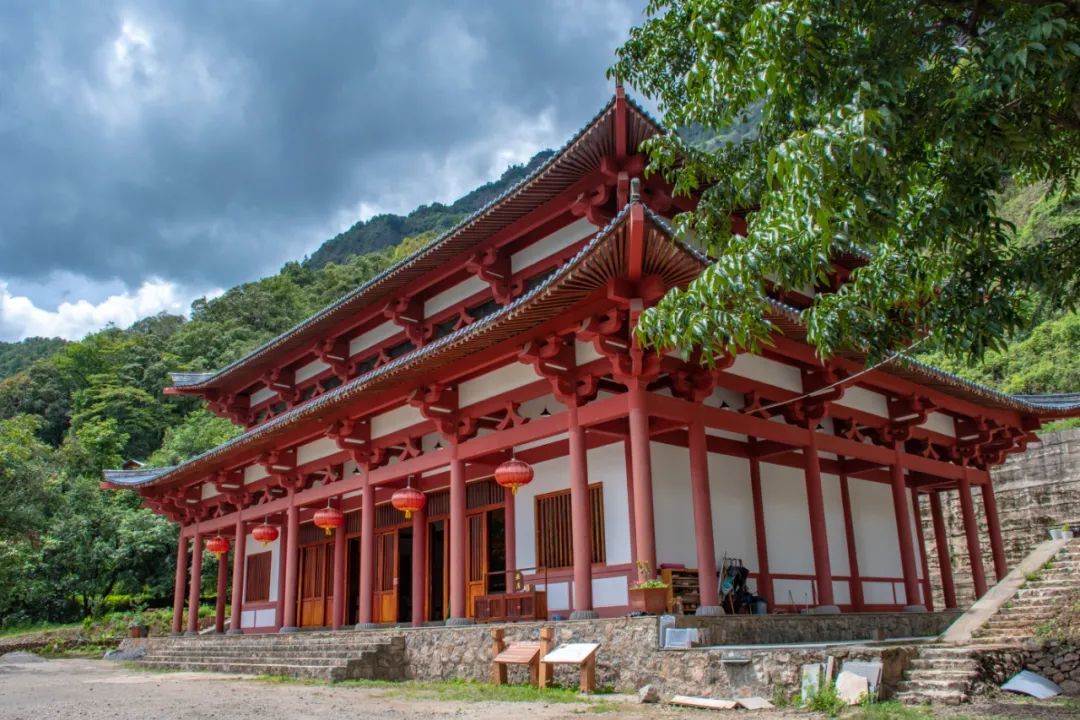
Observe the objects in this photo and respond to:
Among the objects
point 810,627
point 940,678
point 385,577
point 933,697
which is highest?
point 385,577

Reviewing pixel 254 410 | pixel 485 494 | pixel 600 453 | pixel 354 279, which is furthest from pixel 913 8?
pixel 354 279

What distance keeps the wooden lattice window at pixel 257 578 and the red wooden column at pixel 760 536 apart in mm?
12291

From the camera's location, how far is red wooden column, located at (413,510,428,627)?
44.5 feet

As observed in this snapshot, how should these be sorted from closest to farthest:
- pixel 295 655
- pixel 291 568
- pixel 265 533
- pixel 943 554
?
pixel 295 655, pixel 291 568, pixel 943 554, pixel 265 533

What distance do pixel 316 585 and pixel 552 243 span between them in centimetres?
985

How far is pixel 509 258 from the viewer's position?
47.1 feet

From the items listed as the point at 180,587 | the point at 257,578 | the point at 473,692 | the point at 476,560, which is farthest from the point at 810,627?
the point at 180,587

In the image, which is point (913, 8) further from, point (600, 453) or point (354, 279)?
point (354, 279)

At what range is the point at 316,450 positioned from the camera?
54.7 ft

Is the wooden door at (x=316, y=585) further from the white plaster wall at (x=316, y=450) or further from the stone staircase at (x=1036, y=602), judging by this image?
the stone staircase at (x=1036, y=602)

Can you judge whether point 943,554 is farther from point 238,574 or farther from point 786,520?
point 238,574

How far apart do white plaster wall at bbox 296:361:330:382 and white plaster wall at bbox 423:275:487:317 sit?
3816 mm

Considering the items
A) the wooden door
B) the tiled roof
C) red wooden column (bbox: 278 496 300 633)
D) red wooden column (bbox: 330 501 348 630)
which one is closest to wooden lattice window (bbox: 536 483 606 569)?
the tiled roof

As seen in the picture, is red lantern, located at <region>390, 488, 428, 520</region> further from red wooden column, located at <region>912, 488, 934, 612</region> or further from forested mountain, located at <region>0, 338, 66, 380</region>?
forested mountain, located at <region>0, 338, 66, 380</region>
